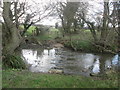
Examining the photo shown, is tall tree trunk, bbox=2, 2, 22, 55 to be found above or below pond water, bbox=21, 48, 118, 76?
above

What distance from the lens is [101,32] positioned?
15.7 meters

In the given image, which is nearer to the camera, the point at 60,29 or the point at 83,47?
the point at 83,47

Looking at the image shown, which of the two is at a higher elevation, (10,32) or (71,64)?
(10,32)

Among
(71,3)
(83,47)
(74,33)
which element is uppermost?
(71,3)

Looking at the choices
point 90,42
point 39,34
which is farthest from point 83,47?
point 39,34

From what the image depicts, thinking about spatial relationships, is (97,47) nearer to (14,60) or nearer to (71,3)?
(71,3)

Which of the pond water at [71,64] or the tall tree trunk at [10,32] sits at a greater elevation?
the tall tree trunk at [10,32]

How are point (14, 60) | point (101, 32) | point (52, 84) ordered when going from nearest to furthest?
point (52, 84) < point (14, 60) < point (101, 32)

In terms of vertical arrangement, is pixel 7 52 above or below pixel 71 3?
below

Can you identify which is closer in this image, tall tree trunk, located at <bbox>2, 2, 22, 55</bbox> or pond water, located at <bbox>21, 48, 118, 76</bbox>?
pond water, located at <bbox>21, 48, 118, 76</bbox>

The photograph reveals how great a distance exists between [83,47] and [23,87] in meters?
13.2

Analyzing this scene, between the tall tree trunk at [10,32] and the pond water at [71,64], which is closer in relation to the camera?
the pond water at [71,64]

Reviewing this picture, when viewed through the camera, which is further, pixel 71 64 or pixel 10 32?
pixel 71 64

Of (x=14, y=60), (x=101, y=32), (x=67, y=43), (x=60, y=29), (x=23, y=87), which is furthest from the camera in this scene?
(x=60, y=29)
